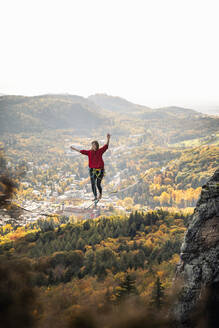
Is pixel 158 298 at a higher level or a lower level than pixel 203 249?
higher

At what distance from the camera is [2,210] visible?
23.3 feet

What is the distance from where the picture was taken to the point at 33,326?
4.04 metres

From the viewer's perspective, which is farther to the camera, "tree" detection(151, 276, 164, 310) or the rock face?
the rock face

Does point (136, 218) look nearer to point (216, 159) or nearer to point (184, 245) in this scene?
point (184, 245)

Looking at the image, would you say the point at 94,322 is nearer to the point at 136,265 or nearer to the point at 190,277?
the point at 190,277

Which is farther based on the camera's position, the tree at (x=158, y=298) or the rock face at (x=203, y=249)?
the rock face at (x=203, y=249)

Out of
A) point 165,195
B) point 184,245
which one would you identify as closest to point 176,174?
point 165,195

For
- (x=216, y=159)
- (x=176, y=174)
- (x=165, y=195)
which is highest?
(x=216, y=159)

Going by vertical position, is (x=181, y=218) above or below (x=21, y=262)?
below

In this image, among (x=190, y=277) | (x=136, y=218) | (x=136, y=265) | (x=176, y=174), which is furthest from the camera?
(x=176, y=174)

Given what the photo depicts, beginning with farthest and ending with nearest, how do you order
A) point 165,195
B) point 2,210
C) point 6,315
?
point 165,195 < point 2,210 < point 6,315

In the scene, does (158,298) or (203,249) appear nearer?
(158,298)

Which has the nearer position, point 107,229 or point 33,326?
point 33,326

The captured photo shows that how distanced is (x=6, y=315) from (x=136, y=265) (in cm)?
3882
